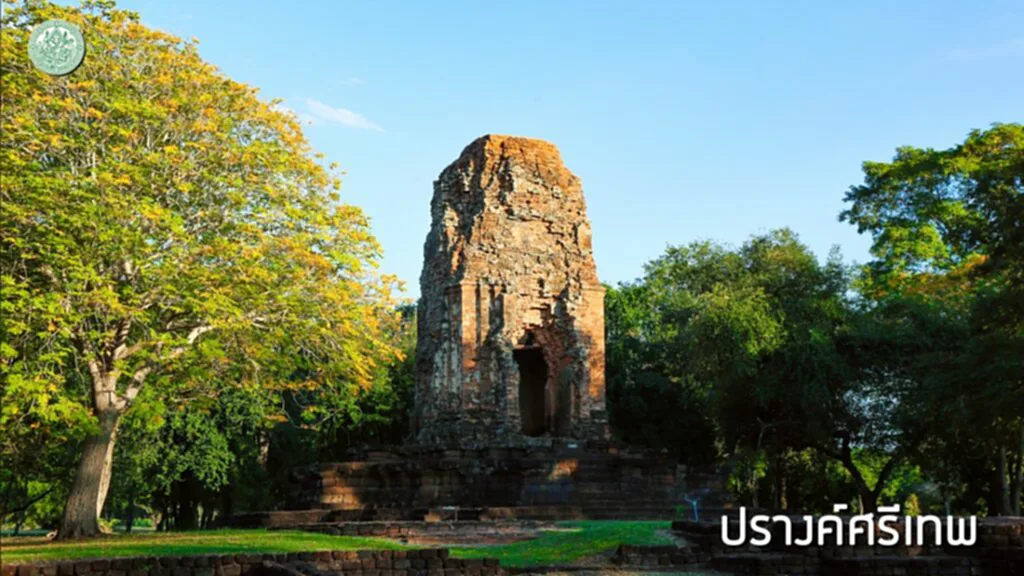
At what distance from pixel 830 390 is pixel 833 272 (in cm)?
715

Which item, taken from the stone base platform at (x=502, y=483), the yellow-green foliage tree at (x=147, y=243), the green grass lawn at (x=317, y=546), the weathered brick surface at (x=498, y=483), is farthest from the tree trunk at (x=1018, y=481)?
the yellow-green foliage tree at (x=147, y=243)

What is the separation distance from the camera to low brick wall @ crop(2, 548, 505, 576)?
10.4 meters

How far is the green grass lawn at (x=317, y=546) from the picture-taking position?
12555mm

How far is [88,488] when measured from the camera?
17.5 meters

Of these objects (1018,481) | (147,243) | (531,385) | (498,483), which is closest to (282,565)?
(147,243)

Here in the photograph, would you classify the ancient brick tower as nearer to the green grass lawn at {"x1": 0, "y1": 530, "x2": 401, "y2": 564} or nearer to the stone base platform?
the stone base platform

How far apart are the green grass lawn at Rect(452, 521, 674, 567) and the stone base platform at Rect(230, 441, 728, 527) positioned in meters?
4.84

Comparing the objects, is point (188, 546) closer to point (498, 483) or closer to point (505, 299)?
point (498, 483)

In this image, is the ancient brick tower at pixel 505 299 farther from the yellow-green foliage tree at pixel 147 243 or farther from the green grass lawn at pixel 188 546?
the green grass lawn at pixel 188 546

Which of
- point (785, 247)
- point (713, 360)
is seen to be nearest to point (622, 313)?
point (785, 247)

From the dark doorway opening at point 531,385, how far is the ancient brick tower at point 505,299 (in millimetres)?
1082

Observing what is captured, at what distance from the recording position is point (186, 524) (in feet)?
116

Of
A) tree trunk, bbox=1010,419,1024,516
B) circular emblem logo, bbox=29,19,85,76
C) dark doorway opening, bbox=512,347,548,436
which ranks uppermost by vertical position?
circular emblem logo, bbox=29,19,85,76

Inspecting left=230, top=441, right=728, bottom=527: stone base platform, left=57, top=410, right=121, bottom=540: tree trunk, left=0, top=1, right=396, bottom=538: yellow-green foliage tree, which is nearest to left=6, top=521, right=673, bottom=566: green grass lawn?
left=57, top=410, right=121, bottom=540: tree trunk
